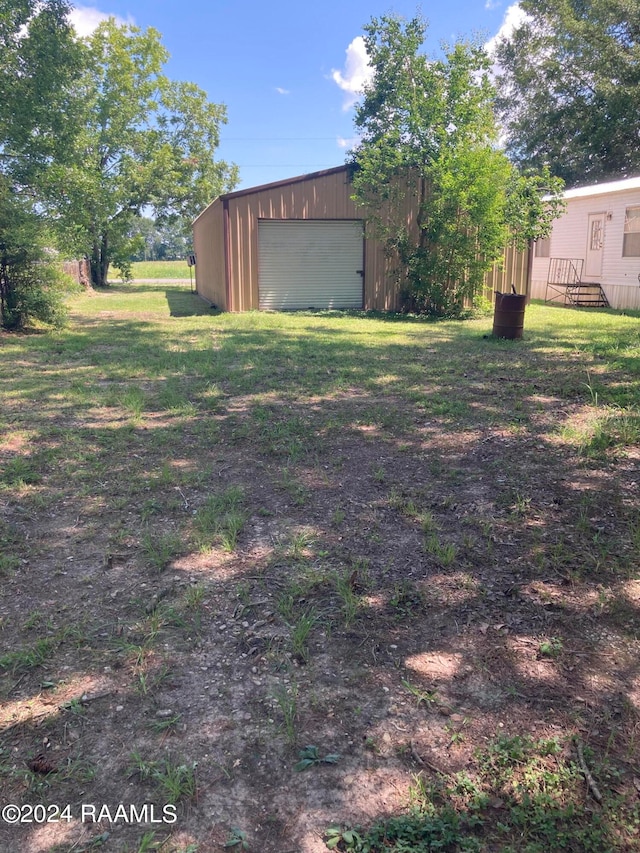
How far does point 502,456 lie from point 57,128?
994 cm

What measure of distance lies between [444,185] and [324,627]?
1254cm

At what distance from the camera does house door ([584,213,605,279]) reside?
56.0 feet

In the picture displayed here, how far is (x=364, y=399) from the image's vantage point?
6590 mm

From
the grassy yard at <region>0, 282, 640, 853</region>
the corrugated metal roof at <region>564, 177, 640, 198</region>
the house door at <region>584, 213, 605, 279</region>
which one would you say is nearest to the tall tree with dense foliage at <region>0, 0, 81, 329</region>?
the grassy yard at <region>0, 282, 640, 853</region>

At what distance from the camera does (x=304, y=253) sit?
16.6 meters

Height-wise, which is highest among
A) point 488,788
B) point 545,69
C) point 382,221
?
point 545,69

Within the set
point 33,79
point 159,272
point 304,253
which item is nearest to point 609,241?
point 304,253

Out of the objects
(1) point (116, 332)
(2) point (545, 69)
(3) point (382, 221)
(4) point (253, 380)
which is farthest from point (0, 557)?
(2) point (545, 69)

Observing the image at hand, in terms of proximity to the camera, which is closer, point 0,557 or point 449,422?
point 0,557

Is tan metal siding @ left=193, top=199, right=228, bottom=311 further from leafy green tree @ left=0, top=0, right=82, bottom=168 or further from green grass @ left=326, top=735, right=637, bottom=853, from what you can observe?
green grass @ left=326, top=735, right=637, bottom=853

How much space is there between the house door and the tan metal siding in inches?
388

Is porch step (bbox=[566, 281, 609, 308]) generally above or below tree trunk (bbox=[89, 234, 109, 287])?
below

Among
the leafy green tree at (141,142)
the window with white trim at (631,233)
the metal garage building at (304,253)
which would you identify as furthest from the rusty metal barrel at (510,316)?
the leafy green tree at (141,142)

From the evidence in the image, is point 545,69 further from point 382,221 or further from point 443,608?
point 443,608
